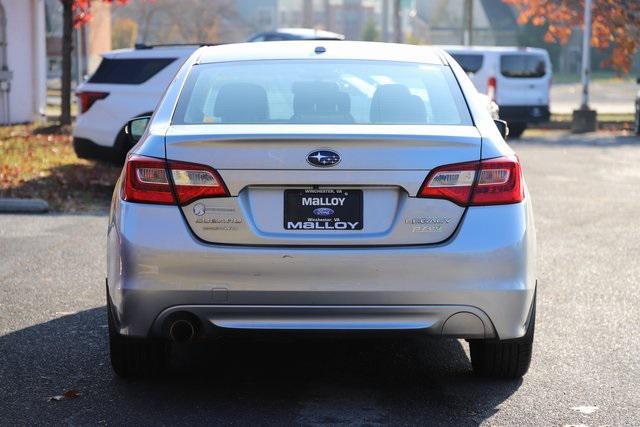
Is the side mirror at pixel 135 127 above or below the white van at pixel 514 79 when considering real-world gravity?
above

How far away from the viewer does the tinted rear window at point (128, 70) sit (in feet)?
51.0

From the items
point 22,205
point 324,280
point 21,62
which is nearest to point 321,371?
point 324,280

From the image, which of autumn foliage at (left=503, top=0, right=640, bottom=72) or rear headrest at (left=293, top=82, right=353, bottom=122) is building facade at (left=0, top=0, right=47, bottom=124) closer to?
autumn foliage at (left=503, top=0, right=640, bottom=72)

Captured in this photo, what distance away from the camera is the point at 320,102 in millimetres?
6043

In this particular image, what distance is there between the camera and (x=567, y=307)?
8.09 metres

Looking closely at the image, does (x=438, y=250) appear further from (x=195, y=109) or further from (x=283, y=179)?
(x=195, y=109)

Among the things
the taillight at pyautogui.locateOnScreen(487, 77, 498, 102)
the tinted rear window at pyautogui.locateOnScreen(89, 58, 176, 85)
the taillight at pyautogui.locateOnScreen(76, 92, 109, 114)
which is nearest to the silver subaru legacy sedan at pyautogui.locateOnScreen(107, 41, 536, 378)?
the tinted rear window at pyautogui.locateOnScreen(89, 58, 176, 85)

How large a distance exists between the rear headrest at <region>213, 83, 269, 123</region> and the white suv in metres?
9.21

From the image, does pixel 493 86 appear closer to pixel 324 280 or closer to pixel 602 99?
pixel 324 280

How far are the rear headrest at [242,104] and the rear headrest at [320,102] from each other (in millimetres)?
153

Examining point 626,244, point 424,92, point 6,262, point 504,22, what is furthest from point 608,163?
point 504,22

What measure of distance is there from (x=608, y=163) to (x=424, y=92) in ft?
48.9

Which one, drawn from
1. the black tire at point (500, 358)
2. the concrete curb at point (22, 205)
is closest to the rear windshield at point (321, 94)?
the black tire at point (500, 358)

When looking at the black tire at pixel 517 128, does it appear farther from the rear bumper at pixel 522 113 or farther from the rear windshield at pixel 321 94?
the rear windshield at pixel 321 94
